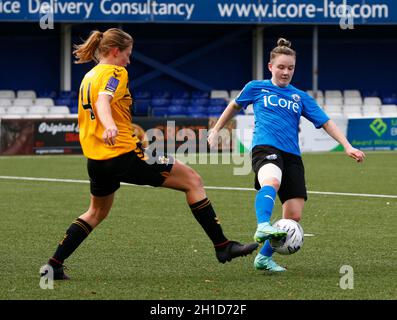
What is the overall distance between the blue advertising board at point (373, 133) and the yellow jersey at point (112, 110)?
23.9 m

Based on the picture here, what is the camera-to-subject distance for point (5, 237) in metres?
11.0

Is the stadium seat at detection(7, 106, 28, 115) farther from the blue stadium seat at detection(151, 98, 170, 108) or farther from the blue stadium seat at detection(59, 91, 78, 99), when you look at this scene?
the blue stadium seat at detection(151, 98, 170, 108)

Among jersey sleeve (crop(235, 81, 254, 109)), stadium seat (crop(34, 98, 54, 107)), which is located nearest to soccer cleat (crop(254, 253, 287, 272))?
jersey sleeve (crop(235, 81, 254, 109))

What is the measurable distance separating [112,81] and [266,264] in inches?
79.1

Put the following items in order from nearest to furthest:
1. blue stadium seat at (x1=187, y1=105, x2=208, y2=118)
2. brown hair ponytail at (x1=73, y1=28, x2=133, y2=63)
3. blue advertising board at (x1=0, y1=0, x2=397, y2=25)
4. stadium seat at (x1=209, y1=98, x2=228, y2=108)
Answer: brown hair ponytail at (x1=73, y1=28, x2=133, y2=63) → blue advertising board at (x1=0, y1=0, x2=397, y2=25) → blue stadium seat at (x1=187, y1=105, x2=208, y2=118) → stadium seat at (x1=209, y1=98, x2=228, y2=108)

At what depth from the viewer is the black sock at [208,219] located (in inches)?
329

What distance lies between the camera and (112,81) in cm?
789

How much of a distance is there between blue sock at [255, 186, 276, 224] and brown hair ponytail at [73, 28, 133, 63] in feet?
5.23

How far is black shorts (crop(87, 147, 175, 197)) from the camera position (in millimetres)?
7969

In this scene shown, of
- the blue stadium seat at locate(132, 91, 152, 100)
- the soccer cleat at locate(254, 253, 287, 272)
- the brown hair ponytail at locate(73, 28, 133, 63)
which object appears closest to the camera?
the brown hair ponytail at locate(73, 28, 133, 63)

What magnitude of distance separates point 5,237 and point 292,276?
389cm

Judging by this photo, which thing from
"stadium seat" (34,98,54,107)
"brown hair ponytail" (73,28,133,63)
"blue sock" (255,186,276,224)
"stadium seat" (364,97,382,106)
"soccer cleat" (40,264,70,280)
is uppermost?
"stadium seat" (364,97,382,106)

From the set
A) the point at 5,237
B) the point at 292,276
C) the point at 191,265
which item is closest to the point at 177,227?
the point at 5,237
